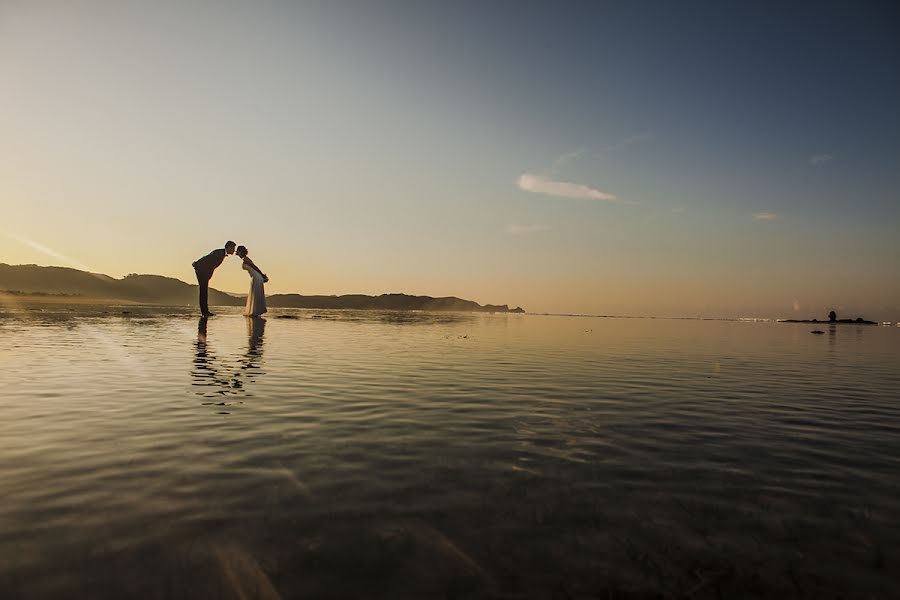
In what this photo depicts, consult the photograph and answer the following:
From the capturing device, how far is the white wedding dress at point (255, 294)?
137ft

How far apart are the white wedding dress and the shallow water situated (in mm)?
29504

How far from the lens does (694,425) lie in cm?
978

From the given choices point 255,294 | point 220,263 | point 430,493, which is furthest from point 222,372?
point 255,294

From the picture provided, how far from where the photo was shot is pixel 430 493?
18.4 ft

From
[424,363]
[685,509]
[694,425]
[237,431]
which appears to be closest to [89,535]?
[237,431]

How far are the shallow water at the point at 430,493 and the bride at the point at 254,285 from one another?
89.9ft

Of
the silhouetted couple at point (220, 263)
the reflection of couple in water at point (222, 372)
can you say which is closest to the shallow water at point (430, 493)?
the reflection of couple in water at point (222, 372)

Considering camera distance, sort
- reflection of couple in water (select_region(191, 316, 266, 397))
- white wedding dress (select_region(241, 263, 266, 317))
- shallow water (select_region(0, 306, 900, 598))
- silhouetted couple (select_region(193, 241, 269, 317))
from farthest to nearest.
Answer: white wedding dress (select_region(241, 263, 266, 317)) < silhouetted couple (select_region(193, 241, 269, 317)) < reflection of couple in water (select_region(191, 316, 266, 397)) < shallow water (select_region(0, 306, 900, 598))

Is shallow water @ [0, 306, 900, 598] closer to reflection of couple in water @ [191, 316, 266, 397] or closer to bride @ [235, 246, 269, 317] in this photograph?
reflection of couple in water @ [191, 316, 266, 397]

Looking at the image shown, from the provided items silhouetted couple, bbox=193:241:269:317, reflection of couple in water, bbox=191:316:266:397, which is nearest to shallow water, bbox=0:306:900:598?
reflection of couple in water, bbox=191:316:266:397

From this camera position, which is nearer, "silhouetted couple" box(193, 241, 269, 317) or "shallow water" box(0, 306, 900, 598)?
"shallow water" box(0, 306, 900, 598)

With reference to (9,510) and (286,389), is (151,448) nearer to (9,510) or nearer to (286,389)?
(9,510)

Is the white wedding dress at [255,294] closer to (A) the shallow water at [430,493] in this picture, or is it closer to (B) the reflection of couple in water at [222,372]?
(B) the reflection of couple in water at [222,372]

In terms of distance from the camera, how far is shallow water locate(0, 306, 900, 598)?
12.8ft
